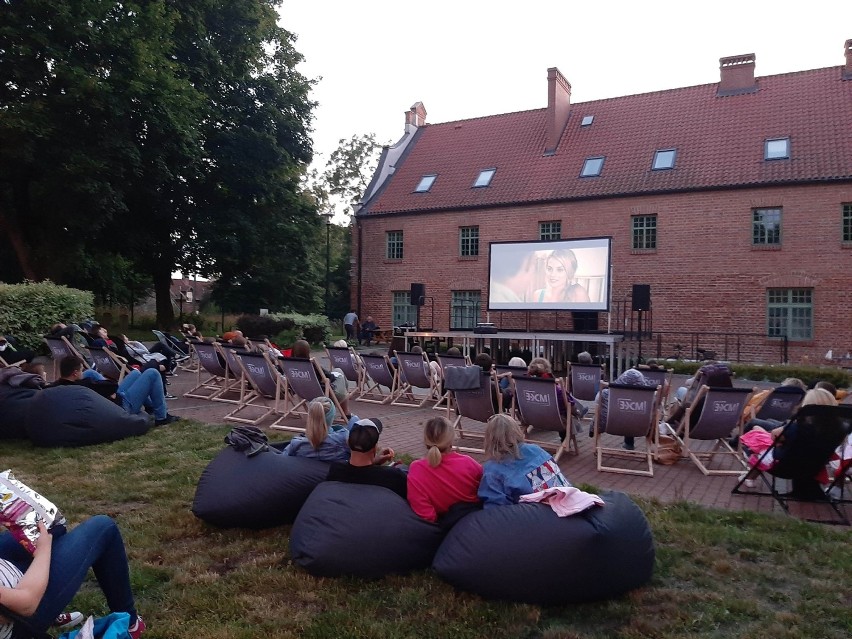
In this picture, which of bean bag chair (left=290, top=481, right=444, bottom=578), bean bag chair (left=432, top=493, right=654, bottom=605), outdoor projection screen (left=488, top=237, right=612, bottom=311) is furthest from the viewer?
outdoor projection screen (left=488, top=237, right=612, bottom=311)

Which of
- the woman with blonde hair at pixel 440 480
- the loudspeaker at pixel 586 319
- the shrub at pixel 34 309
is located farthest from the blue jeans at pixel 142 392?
the loudspeaker at pixel 586 319

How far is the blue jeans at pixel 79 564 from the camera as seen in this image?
236 centimetres

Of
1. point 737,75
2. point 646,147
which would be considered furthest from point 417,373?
point 737,75

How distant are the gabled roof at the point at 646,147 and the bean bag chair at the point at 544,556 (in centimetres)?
1973

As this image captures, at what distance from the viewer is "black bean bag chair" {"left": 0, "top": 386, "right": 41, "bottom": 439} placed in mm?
6795

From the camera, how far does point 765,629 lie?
3.02 meters

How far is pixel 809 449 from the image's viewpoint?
4.95 meters

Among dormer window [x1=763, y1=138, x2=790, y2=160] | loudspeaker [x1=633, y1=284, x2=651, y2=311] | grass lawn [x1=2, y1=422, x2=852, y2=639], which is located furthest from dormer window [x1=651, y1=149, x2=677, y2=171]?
grass lawn [x1=2, y1=422, x2=852, y2=639]

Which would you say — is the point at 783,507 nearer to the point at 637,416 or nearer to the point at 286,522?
the point at 637,416

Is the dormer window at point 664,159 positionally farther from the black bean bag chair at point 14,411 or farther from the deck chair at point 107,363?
the black bean bag chair at point 14,411

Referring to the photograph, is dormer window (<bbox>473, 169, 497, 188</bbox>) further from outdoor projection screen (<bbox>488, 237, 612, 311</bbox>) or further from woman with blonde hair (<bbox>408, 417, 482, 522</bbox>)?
woman with blonde hair (<bbox>408, 417, 482, 522</bbox>)

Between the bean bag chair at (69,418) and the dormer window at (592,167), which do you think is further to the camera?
the dormer window at (592,167)

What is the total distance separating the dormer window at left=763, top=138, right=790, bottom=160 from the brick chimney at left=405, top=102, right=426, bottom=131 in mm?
14976

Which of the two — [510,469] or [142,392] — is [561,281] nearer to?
[142,392]
